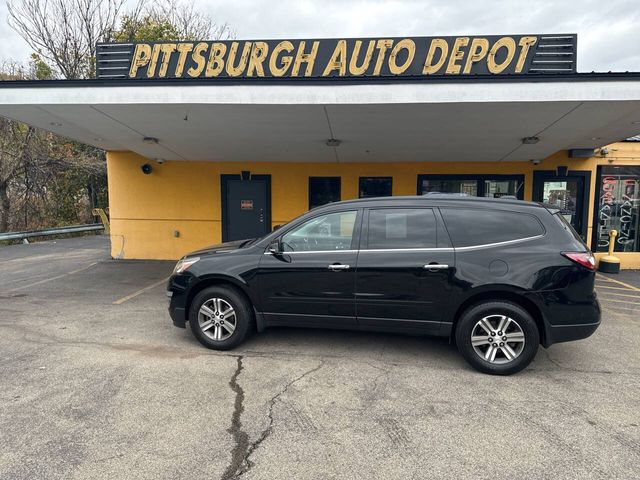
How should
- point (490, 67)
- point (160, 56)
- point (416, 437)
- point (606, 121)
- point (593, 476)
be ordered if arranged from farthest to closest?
point (160, 56) < point (490, 67) < point (606, 121) < point (416, 437) < point (593, 476)

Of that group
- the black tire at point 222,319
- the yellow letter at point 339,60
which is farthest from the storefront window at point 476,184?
the black tire at point 222,319

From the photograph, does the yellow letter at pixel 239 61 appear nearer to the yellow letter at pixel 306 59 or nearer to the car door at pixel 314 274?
the yellow letter at pixel 306 59

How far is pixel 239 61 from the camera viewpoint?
7715 mm

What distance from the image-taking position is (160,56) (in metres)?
8.00

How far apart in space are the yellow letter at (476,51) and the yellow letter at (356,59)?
179 cm

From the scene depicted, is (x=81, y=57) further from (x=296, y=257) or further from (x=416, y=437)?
(x=416, y=437)

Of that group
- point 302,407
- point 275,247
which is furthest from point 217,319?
point 302,407

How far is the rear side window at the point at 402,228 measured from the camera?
13.7 feet

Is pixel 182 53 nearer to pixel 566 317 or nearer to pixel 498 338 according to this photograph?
pixel 498 338

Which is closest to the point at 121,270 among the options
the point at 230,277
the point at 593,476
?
the point at 230,277

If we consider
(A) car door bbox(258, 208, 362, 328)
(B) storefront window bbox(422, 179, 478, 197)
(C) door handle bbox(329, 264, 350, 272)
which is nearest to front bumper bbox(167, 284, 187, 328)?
(A) car door bbox(258, 208, 362, 328)

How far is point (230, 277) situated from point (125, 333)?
1.87 metres

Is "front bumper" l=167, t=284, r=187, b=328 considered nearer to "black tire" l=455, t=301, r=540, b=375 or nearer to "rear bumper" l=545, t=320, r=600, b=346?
"black tire" l=455, t=301, r=540, b=375

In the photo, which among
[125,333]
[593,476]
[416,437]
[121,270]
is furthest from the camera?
[121,270]
